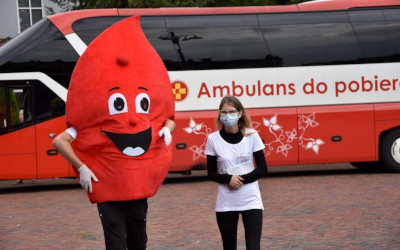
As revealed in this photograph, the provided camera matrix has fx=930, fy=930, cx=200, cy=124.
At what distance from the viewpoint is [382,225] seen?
36.6 feet

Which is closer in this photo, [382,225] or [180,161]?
[382,225]

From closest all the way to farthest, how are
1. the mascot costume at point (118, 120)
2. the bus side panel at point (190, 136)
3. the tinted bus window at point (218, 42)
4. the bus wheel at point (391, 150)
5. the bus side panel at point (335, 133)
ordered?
the mascot costume at point (118, 120)
the bus side panel at point (190, 136)
the tinted bus window at point (218, 42)
the bus side panel at point (335, 133)
the bus wheel at point (391, 150)

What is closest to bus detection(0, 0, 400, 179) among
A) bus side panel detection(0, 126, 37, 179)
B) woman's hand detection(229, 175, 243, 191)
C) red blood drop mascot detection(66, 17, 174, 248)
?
bus side panel detection(0, 126, 37, 179)

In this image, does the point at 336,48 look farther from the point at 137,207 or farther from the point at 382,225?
the point at 137,207

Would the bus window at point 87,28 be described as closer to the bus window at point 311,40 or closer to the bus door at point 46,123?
the bus door at point 46,123

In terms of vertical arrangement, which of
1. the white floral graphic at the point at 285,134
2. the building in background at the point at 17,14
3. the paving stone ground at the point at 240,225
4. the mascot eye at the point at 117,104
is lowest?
the paving stone ground at the point at 240,225

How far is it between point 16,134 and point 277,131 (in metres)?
5.28

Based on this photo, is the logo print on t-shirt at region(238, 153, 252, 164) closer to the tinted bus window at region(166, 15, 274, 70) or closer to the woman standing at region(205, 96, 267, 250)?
the woman standing at region(205, 96, 267, 250)

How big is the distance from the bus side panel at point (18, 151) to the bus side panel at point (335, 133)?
216 inches

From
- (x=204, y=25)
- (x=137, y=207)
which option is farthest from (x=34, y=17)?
(x=137, y=207)

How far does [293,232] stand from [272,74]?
28.7ft

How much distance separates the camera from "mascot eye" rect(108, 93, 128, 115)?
6834 millimetres

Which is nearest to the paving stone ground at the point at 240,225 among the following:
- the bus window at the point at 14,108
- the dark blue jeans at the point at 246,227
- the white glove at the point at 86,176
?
the bus window at the point at 14,108

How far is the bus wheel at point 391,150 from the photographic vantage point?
19594 mm
